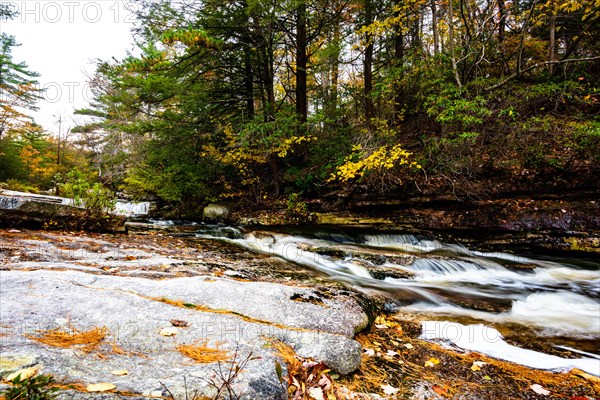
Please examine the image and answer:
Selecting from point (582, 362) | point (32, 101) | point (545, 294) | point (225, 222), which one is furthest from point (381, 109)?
point (32, 101)

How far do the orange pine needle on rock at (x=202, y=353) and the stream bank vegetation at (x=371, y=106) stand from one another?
648 cm

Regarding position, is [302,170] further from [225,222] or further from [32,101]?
[32,101]

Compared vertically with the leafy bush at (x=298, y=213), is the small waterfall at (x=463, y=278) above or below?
below

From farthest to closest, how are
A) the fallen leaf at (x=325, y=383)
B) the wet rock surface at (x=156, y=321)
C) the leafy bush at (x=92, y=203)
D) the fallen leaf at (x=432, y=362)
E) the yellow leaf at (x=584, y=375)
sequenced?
the leafy bush at (x=92, y=203) < the yellow leaf at (x=584, y=375) < the fallen leaf at (x=432, y=362) < the fallen leaf at (x=325, y=383) < the wet rock surface at (x=156, y=321)

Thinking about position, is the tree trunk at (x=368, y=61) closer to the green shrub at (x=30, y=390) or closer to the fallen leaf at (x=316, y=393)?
the fallen leaf at (x=316, y=393)

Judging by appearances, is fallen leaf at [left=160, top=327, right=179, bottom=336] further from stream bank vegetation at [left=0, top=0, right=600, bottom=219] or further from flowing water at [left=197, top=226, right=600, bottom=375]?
stream bank vegetation at [left=0, top=0, right=600, bottom=219]

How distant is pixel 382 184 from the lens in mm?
8406

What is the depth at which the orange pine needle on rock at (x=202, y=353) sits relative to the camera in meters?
1.65

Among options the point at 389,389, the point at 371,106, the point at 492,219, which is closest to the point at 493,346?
the point at 389,389

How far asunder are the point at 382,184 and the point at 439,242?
2225 millimetres

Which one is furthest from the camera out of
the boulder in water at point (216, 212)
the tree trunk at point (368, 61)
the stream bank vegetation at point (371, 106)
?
the boulder in water at point (216, 212)

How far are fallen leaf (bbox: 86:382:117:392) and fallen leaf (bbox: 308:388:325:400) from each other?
3.25 feet

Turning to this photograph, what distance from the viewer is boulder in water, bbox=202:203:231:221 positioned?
1099 cm

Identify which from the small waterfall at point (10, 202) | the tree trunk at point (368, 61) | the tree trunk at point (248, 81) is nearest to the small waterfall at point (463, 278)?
the small waterfall at point (10, 202)
